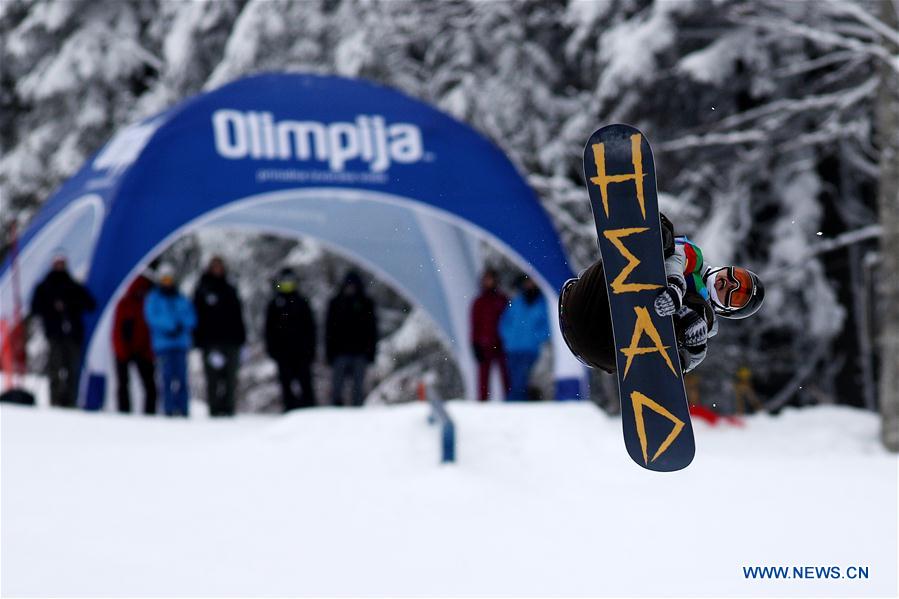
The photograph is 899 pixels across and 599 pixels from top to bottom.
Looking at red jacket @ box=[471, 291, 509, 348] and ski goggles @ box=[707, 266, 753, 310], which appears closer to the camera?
ski goggles @ box=[707, 266, 753, 310]

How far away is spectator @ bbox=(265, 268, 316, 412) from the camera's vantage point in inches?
391

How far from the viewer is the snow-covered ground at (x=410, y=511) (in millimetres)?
5656

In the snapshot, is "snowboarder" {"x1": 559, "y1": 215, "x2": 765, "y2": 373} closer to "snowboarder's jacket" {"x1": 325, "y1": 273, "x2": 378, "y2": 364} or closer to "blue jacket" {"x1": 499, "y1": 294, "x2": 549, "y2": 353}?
"blue jacket" {"x1": 499, "y1": 294, "x2": 549, "y2": 353}

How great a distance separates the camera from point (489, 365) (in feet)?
33.7

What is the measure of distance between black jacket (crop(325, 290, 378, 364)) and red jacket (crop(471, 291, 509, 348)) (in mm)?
888

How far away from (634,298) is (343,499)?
3.24 m

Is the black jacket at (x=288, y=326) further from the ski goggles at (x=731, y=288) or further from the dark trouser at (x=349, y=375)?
the ski goggles at (x=731, y=288)

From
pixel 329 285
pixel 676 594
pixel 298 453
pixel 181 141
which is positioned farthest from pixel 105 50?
pixel 676 594

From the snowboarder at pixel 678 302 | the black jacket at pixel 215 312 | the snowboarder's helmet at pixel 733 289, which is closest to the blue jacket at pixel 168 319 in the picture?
the black jacket at pixel 215 312

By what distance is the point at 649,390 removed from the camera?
4.36 meters

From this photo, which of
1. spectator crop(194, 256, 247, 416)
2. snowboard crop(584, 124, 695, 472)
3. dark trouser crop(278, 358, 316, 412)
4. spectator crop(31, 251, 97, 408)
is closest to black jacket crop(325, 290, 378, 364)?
dark trouser crop(278, 358, 316, 412)

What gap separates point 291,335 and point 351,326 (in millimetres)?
533
